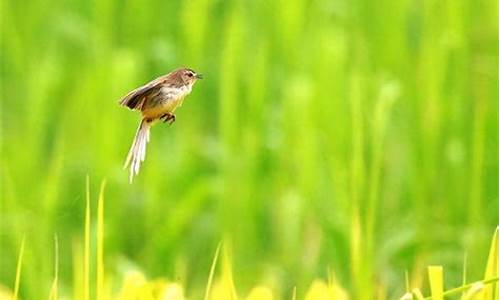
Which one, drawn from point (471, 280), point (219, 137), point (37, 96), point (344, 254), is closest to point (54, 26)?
point (37, 96)

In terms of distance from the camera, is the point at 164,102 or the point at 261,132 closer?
the point at 164,102

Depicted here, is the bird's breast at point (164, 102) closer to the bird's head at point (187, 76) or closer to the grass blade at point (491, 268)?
the bird's head at point (187, 76)

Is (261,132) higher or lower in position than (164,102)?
higher

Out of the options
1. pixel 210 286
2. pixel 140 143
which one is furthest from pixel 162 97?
pixel 210 286

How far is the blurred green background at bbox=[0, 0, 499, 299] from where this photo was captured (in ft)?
4.92

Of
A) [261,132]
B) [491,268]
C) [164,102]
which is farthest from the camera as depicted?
[261,132]

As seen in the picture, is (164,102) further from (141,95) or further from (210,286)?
(210,286)

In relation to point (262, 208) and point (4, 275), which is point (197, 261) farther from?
point (4, 275)

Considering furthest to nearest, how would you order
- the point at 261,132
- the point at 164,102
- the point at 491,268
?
the point at 261,132
the point at 491,268
the point at 164,102

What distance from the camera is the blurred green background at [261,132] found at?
4.92 ft

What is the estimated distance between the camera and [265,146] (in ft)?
5.14

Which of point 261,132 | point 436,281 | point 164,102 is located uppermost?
point 261,132

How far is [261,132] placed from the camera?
1556mm

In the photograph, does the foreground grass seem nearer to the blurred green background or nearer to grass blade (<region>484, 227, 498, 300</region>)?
grass blade (<region>484, 227, 498, 300</region>)
